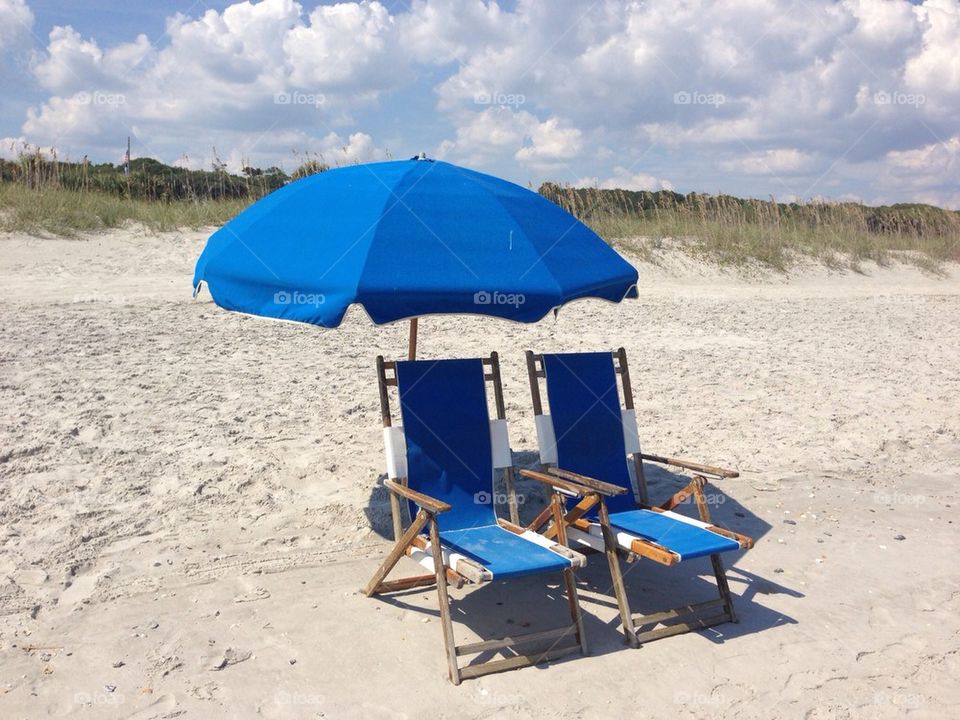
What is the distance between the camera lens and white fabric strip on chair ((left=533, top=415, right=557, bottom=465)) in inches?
195

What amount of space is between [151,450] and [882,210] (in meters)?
20.7

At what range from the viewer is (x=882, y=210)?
21828mm

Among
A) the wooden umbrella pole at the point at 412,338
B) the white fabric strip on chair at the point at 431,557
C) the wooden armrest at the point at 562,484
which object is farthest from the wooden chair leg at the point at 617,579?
the wooden umbrella pole at the point at 412,338

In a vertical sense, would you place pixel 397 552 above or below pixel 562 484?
below

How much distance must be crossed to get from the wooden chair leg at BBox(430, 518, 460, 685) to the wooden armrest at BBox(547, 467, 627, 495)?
2.84 feet

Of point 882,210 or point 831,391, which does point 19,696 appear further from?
point 882,210

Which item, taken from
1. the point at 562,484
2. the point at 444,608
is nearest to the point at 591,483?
the point at 562,484

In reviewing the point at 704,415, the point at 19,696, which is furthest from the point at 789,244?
the point at 19,696

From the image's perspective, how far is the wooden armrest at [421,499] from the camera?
12.9ft

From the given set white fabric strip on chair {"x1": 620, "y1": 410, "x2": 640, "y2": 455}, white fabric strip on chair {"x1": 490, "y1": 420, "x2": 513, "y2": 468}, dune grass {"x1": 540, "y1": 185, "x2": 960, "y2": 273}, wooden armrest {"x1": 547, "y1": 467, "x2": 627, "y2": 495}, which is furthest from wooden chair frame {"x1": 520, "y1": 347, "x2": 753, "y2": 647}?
dune grass {"x1": 540, "y1": 185, "x2": 960, "y2": 273}

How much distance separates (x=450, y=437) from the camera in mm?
4832

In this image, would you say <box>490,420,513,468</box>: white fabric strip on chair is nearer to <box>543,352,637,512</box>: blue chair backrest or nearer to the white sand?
<box>543,352,637,512</box>: blue chair backrest

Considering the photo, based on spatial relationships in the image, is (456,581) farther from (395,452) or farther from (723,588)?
(723,588)

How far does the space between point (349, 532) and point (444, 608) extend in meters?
1.48
